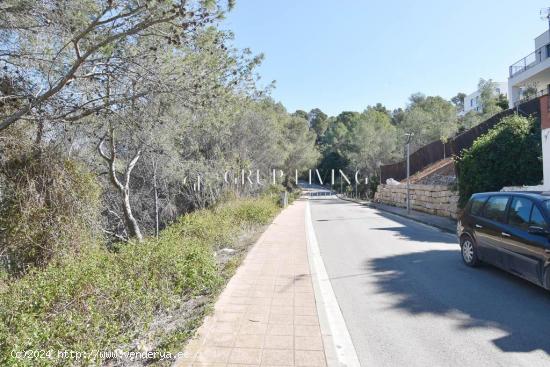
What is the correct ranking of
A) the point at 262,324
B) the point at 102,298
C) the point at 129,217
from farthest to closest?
the point at 129,217, the point at 262,324, the point at 102,298

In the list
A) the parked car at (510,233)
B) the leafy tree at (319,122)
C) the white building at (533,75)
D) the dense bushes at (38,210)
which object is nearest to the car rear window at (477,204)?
the parked car at (510,233)

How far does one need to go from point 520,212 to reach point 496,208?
2.40ft

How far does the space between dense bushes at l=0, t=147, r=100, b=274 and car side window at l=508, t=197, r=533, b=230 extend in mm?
7899

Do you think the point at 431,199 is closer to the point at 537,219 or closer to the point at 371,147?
the point at 537,219

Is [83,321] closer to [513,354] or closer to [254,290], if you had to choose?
[254,290]

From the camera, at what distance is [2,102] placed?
739 cm

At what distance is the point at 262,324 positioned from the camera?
5000 mm

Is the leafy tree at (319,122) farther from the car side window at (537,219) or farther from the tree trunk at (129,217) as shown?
the car side window at (537,219)

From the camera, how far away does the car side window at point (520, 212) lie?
6492 mm

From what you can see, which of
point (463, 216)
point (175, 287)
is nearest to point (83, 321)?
point (175, 287)

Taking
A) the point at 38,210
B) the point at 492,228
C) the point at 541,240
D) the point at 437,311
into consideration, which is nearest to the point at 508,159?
the point at 492,228

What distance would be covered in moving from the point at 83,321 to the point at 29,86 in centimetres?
571

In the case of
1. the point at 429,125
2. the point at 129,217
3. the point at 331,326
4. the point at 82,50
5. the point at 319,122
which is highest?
the point at 319,122

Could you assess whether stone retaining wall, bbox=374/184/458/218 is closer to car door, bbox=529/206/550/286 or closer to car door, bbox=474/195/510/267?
car door, bbox=474/195/510/267
